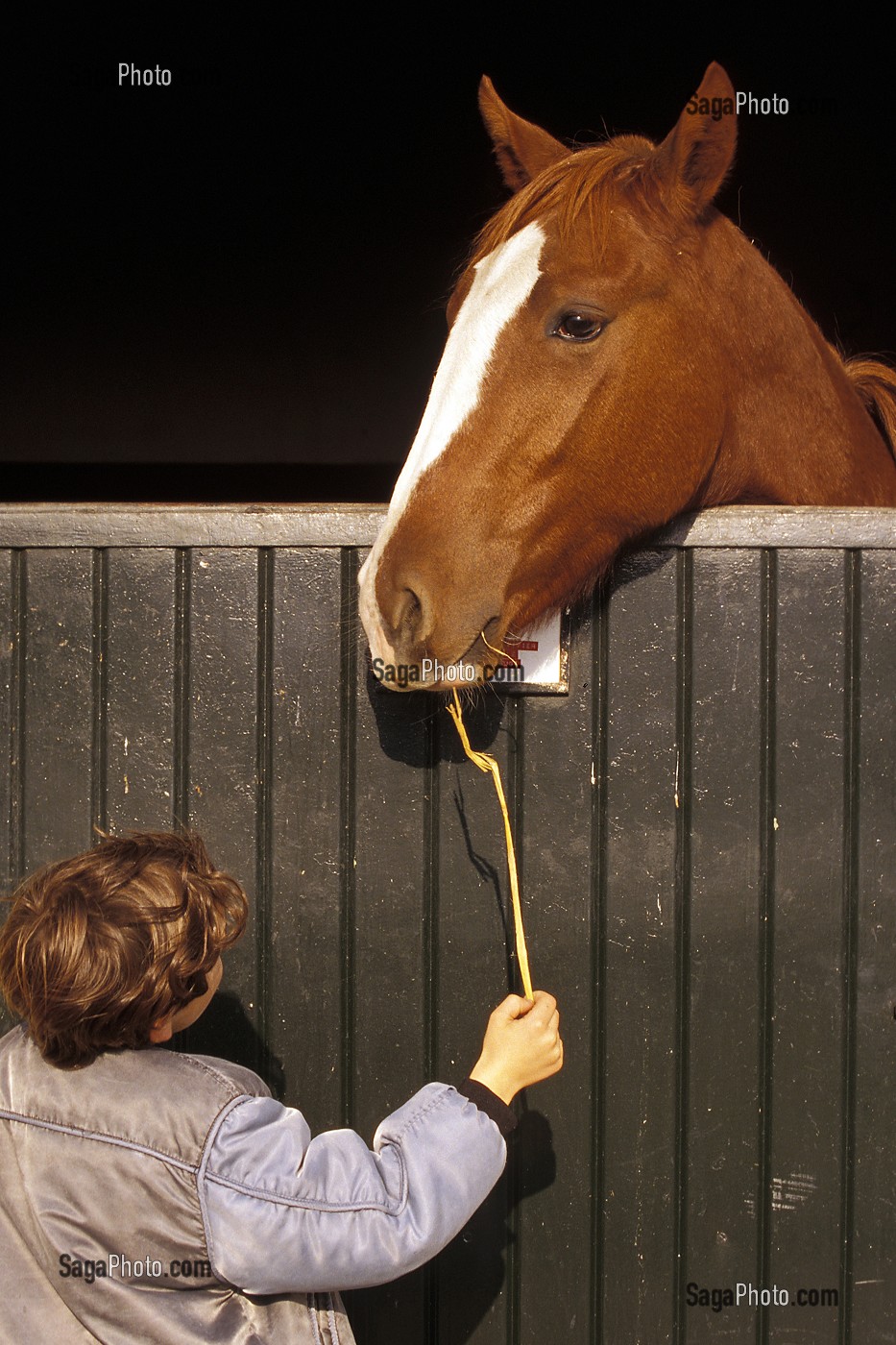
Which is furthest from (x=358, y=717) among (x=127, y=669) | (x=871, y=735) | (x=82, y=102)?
(x=82, y=102)

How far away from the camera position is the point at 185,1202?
115 centimetres

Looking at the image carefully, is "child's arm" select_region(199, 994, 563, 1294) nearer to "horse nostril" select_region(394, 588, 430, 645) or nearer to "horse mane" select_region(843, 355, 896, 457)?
"horse nostril" select_region(394, 588, 430, 645)

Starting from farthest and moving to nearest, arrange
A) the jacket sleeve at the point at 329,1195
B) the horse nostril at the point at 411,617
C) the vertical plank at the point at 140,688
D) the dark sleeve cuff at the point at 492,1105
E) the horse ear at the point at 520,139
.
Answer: the horse ear at the point at 520,139
the vertical plank at the point at 140,688
the horse nostril at the point at 411,617
the dark sleeve cuff at the point at 492,1105
the jacket sleeve at the point at 329,1195

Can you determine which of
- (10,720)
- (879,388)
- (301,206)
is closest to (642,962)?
(10,720)

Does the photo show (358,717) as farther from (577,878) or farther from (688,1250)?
(688,1250)

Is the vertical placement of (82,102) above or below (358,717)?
above

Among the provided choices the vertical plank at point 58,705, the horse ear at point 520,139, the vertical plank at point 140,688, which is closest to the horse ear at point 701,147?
the horse ear at point 520,139

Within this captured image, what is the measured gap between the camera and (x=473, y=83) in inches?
219

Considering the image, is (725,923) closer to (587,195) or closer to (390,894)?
(390,894)

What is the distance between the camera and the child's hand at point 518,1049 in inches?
53.1

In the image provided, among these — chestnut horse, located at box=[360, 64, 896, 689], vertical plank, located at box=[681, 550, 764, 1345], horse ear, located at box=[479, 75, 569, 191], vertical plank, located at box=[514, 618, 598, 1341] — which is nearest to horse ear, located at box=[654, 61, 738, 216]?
chestnut horse, located at box=[360, 64, 896, 689]

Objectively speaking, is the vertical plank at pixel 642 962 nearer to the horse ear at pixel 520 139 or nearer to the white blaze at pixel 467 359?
the white blaze at pixel 467 359

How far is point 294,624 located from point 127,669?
11.3 inches

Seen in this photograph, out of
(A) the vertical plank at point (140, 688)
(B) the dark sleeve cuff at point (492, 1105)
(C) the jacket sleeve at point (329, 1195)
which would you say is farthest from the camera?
(A) the vertical plank at point (140, 688)
